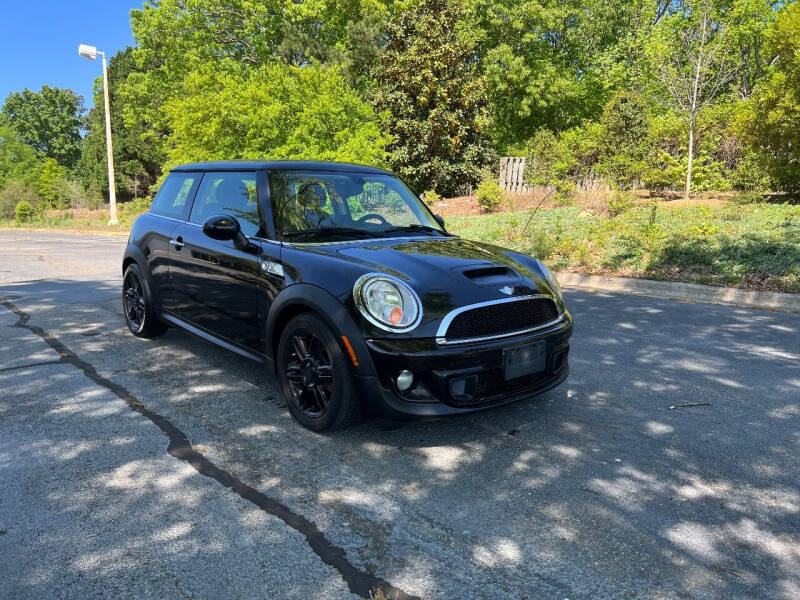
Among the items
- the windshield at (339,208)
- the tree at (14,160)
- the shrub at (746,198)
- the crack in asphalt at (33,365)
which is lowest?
the crack in asphalt at (33,365)

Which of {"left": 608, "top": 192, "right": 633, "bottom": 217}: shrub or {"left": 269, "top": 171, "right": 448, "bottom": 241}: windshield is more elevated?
{"left": 608, "top": 192, "right": 633, "bottom": 217}: shrub

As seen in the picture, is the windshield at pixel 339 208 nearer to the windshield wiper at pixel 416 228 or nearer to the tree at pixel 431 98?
the windshield wiper at pixel 416 228

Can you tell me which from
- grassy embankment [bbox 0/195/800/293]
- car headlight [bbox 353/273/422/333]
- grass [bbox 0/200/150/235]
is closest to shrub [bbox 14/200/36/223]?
grass [bbox 0/200/150/235]

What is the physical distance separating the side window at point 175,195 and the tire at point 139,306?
0.65 meters

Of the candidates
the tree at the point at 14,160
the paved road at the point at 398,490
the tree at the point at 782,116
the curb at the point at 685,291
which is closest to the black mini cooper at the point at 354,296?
the paved road at the point at 398,490

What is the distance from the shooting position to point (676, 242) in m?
10.5

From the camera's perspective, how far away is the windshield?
3930 millimetres

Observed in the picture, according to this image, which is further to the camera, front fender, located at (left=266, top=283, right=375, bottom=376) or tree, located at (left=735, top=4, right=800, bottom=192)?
tree, located at (left=735, top=4, right=800, bottom=192)

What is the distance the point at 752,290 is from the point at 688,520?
6.79 meters

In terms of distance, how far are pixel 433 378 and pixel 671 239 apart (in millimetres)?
9195

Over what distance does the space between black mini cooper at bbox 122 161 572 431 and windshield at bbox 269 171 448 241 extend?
1cm

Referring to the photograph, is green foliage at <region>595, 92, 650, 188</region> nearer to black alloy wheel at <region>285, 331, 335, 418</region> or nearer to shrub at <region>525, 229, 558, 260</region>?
shrub at <region>525, 229, 558, 260</region>

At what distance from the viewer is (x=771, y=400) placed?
411 cm

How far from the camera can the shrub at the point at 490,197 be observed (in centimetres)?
1869
